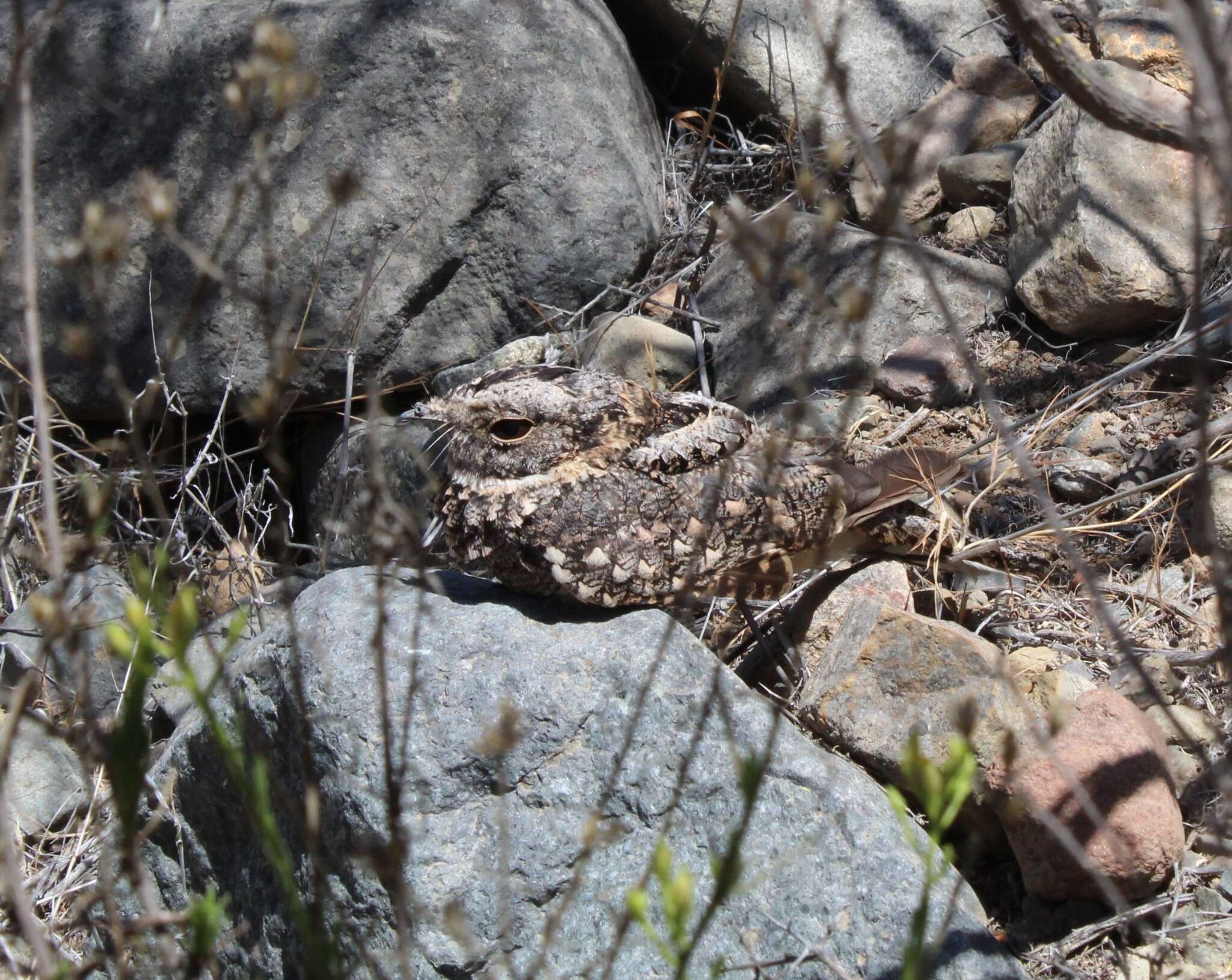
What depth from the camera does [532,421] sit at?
2668 mm

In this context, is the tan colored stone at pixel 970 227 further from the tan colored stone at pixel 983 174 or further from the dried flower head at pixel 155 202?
the dried flower head at pixel 155 202

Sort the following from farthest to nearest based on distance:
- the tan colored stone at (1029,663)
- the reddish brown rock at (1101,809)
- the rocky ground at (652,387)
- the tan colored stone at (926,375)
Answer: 1. the tan colored stone at (926,375)
2. the tan colored stone at (1029,663)
3. the reddish brown rock at (1101,809)
4. the rocky ground at (652,387)

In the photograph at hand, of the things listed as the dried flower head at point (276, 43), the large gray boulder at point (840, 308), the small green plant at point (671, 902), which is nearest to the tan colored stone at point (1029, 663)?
the large gray boulder at point (840, 308)

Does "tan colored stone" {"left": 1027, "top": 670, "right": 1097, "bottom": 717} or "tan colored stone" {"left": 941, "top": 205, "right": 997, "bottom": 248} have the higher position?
"tan colored stone" {"left": 941, "top": 205, "right": 997, "bottom": 248}

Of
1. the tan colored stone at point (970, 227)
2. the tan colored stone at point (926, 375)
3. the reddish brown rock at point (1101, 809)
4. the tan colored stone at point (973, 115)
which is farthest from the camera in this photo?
the tan colored stone at point (973, 115)

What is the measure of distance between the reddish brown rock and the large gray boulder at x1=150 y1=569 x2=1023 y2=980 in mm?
234

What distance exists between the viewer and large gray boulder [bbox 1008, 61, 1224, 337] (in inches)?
135

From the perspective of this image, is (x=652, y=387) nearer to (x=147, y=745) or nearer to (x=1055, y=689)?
(x=1055, y=689)

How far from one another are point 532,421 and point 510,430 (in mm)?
61

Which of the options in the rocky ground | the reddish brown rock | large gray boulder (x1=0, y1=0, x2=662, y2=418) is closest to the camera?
the rocky ground

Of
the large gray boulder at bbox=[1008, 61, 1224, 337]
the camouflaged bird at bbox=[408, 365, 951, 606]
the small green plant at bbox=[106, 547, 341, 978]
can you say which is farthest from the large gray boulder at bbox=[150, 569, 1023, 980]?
the large gray boulder at bbox=[1008, 61, 1224, 337]

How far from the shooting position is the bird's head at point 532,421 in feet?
8.73

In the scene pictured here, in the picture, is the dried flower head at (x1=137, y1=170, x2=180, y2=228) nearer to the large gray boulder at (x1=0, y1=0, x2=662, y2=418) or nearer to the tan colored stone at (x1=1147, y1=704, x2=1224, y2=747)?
the tan colored stone at (x1=1147, y1=704, x2=1224, y2=747)

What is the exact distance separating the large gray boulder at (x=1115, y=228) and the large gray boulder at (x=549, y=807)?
1968 mm
